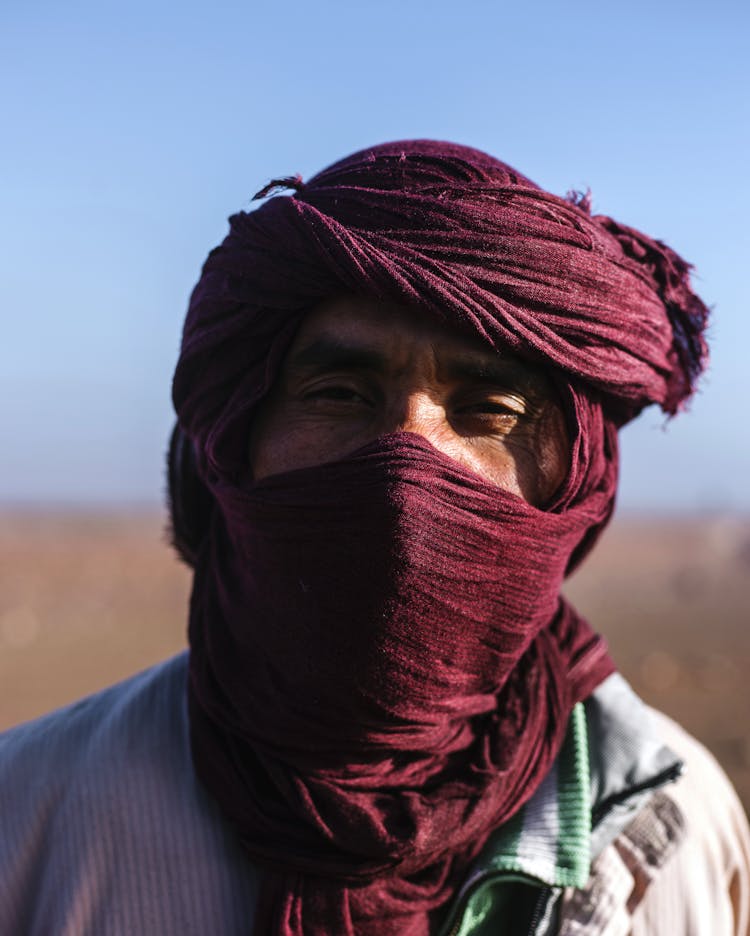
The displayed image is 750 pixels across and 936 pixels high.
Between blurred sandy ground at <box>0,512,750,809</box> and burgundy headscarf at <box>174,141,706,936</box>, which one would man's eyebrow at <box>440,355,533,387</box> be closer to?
burgundy headscarf at <box>174,141,706,936</box>

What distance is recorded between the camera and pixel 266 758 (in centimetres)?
218

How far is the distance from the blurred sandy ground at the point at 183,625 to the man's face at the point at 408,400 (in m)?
0.69

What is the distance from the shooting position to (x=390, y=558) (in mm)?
2053

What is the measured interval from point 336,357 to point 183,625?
15672 mm

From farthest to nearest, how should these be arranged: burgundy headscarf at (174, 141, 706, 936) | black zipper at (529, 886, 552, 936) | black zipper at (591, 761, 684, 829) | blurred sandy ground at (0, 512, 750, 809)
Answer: blurred sandy ground at (0, 512, 750, 809) < black zipper at (591, 761, 684, 829) < black zipper at (529, 886, 552, 936) < burgundy headscarf at (174, 141, 706, 936)

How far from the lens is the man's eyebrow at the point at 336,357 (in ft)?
7.30

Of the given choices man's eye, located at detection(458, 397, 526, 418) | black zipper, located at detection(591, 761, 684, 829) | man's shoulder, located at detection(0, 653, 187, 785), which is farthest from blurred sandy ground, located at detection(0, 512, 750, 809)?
black zipper, located at detection(591, 761, 684, 829)

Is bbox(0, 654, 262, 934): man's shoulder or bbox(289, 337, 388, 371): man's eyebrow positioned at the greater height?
bbox(289, 337, 388, 371): man's eyebrow

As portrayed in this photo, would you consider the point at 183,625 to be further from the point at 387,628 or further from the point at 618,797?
the point at 387,628

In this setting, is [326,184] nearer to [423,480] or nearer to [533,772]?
[423,480]

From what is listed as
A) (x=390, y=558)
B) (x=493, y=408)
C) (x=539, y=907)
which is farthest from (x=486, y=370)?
(x=539, y=907)

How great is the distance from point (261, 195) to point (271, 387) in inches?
18.2

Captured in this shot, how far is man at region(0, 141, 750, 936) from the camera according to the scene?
2.10 metres

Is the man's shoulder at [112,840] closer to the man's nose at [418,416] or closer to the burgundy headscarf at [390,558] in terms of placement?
the burgundy headscarf at [390,558]
